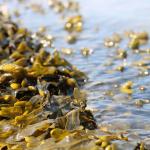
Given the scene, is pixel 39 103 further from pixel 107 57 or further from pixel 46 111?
pixel 107 57

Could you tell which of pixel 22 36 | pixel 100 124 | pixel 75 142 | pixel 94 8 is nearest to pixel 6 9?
pixel 94 8

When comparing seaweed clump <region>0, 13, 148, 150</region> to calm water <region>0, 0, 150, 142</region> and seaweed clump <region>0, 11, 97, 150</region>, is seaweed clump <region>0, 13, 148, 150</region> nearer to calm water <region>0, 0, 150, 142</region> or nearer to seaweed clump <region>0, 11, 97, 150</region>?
seaweed clump <region>0, 11, 97, 150</region>

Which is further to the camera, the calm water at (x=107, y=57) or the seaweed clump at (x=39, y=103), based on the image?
the calm water at (x=107, y=57)

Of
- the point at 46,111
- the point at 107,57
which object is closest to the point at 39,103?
the point at 46,111

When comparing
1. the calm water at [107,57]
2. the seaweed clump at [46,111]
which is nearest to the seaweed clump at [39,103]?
the seaweed clump at [46,111]

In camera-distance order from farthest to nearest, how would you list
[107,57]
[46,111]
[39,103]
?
[107,57], [39,103], [46,111]

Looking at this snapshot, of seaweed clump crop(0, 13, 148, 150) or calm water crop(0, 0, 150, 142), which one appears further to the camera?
calm water crop(0, 0, 150, 142)

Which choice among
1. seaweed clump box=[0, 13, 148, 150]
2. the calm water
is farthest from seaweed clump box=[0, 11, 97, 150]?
the calm water

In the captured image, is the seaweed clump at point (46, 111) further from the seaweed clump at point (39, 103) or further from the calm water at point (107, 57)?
the calm water at point (107, 57)

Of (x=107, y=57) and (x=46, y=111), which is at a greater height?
(x=107, y=57)
